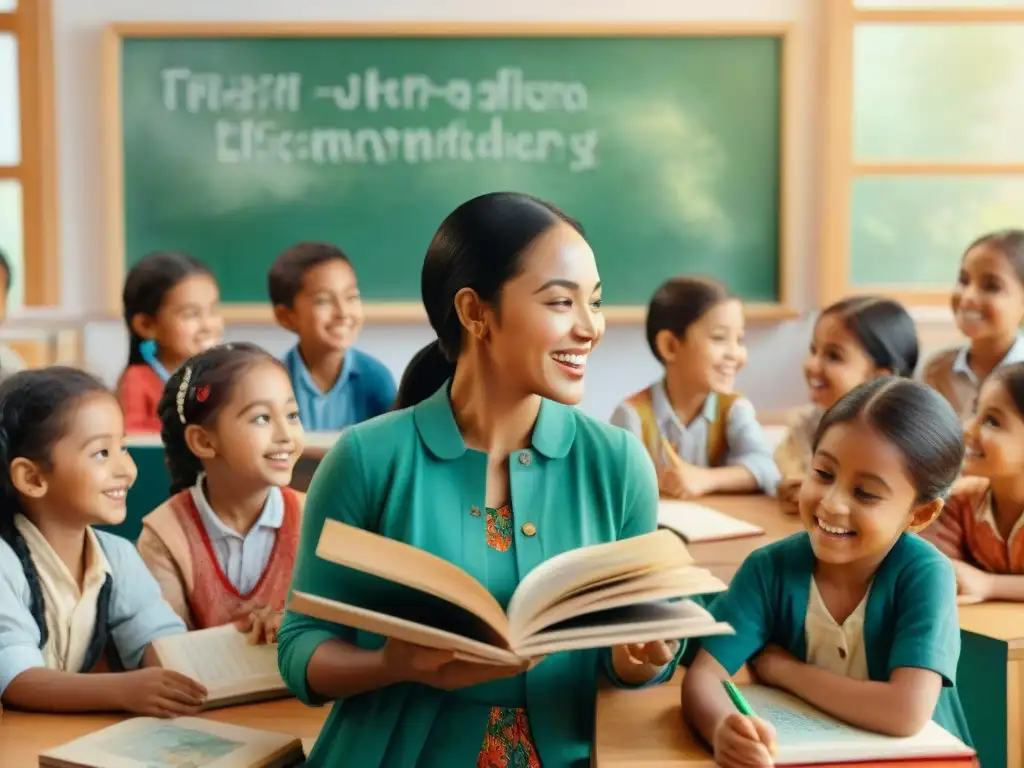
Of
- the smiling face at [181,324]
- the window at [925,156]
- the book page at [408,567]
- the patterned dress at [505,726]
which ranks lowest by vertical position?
the patterned dress at [505,726]

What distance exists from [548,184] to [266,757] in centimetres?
351

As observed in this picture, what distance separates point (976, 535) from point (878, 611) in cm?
75

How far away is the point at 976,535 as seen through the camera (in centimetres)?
201

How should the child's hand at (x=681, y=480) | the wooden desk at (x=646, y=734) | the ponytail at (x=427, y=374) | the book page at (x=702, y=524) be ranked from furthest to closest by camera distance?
the child's hand at (x=681, y=480) → the book page at (x=702, y=524) → the ponytail at (x=427, y=374) → the wooden desk at (x=646, y=734)

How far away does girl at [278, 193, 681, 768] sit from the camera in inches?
47.8

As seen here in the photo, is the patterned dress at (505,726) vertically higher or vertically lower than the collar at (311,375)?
lower

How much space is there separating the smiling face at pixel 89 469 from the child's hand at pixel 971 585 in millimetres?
1242

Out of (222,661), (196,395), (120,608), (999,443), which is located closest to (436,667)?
(222,661)

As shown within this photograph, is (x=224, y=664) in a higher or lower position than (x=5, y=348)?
lower

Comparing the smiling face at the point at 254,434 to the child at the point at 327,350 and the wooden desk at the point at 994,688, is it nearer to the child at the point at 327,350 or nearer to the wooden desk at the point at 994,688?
the wooden desk at the point at 994,688

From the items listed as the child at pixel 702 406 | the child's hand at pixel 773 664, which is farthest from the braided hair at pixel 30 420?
the child at pixel 702 406

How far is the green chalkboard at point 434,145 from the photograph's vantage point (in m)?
4.52

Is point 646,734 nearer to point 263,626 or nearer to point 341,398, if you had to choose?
point 263,626

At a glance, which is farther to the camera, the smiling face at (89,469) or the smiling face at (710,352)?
the smiling face at (710,352)
